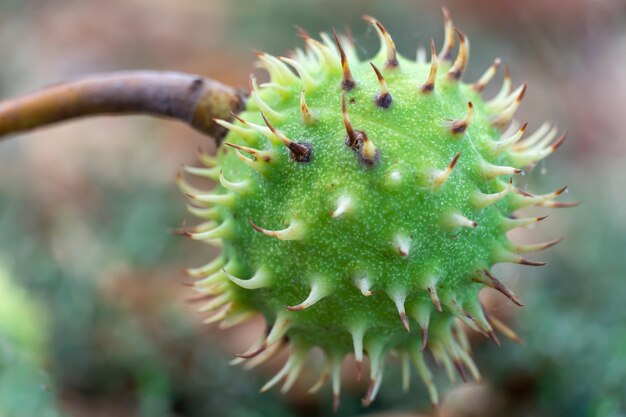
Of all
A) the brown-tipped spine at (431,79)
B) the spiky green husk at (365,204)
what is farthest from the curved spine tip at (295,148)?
the brown-tipped spine at (431,79)

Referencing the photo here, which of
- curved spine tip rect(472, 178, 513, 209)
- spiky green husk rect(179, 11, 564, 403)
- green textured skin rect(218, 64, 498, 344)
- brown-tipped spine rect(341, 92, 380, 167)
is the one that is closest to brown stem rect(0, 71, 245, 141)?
spiky green husk rect(179, 11, 564, 403)

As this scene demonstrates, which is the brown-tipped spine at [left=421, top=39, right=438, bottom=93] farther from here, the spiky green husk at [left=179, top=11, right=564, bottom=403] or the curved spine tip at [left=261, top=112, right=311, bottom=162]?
the curved spine tip at [left=261, top=112, right=311, bottom=162]

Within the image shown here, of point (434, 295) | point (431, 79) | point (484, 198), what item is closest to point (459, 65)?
point (431, 79)

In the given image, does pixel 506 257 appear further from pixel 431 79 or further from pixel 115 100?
pixel 115 100

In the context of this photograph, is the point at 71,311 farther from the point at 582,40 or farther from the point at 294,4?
the point at 582,40

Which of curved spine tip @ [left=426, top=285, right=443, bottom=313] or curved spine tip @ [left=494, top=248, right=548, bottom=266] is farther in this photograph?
curved spine tip @ [left=494, top=248, right=548, bottom=266]

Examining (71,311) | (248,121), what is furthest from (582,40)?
(248,121)

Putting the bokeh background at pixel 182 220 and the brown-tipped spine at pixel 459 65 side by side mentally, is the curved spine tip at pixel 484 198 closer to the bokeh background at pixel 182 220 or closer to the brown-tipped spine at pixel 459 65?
the brown-tipped spine at pixel 459 65
